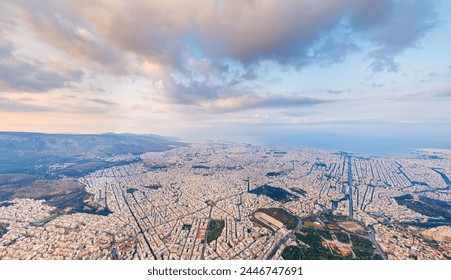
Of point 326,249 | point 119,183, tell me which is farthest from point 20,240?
point 326,249

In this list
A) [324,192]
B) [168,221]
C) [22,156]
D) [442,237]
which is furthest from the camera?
[22,156]

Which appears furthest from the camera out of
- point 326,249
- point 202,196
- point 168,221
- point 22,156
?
point 22,156

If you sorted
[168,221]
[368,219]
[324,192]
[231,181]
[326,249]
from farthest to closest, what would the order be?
[231,181]
[324,192]
[368,219]
[168,221]
[326,249]

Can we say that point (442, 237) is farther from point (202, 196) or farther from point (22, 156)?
point (22, 156)

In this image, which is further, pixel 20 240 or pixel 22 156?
pixel 22 156

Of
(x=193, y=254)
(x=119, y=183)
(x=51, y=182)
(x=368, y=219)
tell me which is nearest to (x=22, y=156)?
(x=51, y=182)

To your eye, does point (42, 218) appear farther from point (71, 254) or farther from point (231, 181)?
point (231, 181)
